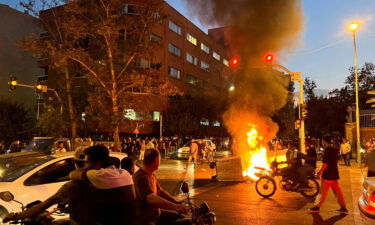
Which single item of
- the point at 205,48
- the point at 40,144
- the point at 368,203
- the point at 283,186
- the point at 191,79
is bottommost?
the point at 283,186

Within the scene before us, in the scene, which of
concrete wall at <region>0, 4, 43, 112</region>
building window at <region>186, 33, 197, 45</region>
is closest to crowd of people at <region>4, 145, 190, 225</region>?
concrete wall at <region>0, 4, 43, 112</region>

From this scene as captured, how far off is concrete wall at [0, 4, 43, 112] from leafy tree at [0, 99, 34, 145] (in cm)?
556

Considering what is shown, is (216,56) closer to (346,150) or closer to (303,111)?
(346,150)

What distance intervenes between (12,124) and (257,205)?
3035 centimetres

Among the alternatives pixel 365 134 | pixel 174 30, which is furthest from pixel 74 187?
pixel 174 30

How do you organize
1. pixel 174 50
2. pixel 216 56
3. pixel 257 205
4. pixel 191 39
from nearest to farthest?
1. pixel 257 205
2. pixel 174 50
3. pixel 191 39
4. pixel 216 56

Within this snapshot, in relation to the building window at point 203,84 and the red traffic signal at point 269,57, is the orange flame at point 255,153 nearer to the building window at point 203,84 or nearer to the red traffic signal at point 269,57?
the red traffic signal at point 269,57

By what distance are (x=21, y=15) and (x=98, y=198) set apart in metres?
45.8

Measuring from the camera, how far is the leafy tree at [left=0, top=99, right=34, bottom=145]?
101ft

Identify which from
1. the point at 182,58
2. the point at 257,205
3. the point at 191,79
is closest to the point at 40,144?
the point at 257,205

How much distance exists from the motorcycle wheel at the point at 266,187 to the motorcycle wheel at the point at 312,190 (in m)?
0.88

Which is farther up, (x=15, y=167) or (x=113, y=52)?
(x=113, y=52)

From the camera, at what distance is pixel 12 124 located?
3188cm

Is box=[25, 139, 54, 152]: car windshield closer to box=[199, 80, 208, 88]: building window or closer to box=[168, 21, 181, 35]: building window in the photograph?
box=[168, 21, 181, 35]: building window
